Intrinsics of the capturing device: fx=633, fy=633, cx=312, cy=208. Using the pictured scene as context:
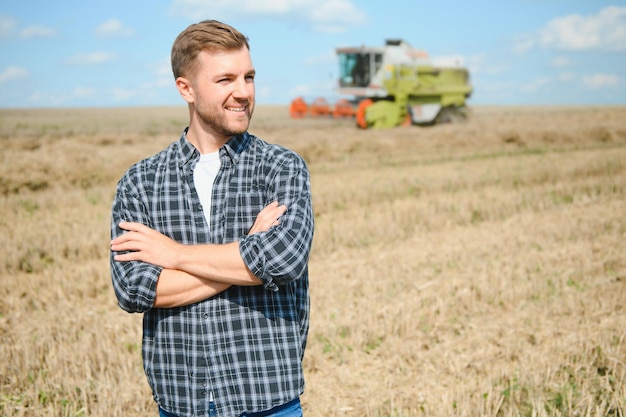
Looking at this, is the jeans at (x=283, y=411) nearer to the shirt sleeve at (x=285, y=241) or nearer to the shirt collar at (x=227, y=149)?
the shirt sleeve at (x=285, y=241)

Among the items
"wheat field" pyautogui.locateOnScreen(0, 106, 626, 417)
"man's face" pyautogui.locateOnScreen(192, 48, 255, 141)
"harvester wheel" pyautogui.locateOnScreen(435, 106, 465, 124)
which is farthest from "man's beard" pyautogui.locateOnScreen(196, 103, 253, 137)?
"harvester wheel" pyautogui.locateOnScreen(435, 106, 465, 124)

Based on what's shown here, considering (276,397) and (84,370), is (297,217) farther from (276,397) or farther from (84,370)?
(84,370)

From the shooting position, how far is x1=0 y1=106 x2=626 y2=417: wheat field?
3.97m

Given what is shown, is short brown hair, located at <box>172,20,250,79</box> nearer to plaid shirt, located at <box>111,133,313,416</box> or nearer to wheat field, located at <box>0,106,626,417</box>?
plaid shirt, located at <box>111,133,313,416</box>

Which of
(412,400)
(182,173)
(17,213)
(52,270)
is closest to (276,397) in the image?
(182,173)

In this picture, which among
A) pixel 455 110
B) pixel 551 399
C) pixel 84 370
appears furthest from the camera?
pixel 455 110

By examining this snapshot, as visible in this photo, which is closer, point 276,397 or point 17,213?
point 276,397

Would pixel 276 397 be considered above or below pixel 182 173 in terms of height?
below

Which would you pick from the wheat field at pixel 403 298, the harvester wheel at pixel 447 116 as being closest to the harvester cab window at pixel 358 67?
the harvester wheel at pixel 447 116

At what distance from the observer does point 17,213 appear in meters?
9.31

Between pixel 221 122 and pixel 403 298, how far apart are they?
404 cm

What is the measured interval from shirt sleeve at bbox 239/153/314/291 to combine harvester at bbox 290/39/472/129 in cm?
2165

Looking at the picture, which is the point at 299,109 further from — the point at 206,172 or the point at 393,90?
the point at 206,172

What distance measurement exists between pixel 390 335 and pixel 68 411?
238 cm
